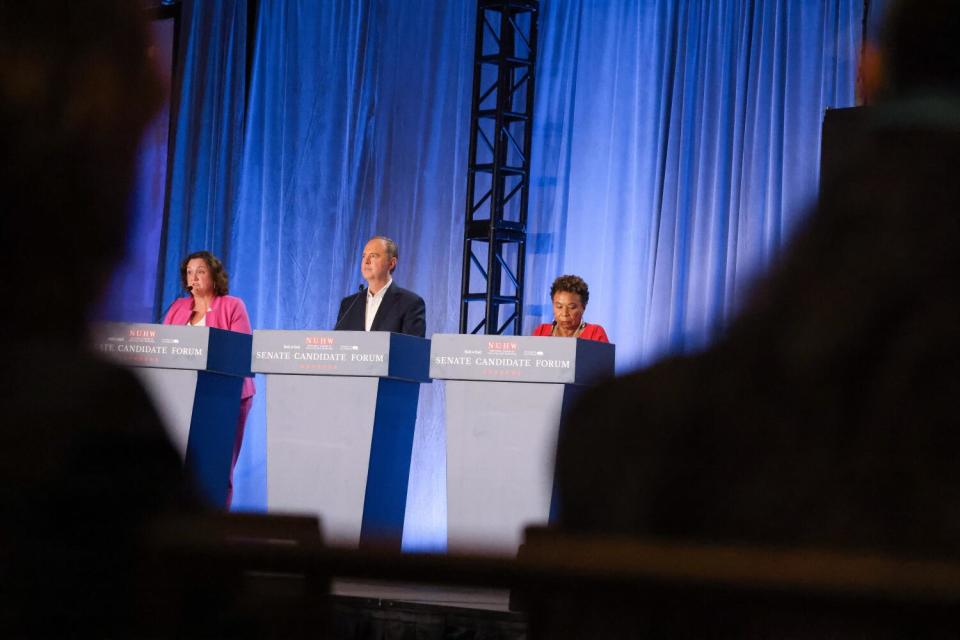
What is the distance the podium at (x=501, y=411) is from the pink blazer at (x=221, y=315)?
4.73ft

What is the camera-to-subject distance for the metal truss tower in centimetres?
686

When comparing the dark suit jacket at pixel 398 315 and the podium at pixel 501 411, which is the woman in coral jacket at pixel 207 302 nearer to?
the dark suit jacket at pixel 398 315

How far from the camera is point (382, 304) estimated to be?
5.70 metres

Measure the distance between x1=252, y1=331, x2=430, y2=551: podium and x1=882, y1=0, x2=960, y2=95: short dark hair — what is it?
426 centimetres

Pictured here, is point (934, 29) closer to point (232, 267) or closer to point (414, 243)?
point (414, 243)

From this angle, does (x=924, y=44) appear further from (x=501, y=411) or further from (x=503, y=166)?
(x=503, y=166)

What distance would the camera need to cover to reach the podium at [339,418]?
4930 mm

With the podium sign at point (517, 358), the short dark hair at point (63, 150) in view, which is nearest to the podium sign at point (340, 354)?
the podium sign at point (517, 358)

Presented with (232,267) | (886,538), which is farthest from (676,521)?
(232,267)

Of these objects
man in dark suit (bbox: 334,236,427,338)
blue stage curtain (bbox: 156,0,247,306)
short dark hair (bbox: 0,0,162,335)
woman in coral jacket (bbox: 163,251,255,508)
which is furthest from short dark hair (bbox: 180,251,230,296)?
short dark hair (bbox: 0,0,162,335)

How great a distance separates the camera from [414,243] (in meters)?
7.70

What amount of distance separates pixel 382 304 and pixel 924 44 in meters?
5.11

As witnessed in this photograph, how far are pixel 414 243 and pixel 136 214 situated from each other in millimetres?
7042

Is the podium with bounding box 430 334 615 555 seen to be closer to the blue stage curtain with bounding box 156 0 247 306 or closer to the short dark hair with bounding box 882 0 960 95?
the blue stage curtain with bounding box 156 0 247 306
